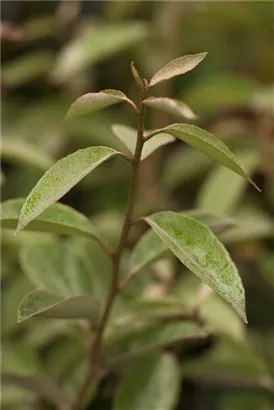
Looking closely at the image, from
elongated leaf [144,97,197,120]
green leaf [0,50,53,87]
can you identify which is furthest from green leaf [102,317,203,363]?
green leaf [0,50,53,87]

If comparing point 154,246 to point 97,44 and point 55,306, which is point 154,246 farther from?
point 97,44

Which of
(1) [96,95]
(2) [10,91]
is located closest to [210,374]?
(1) [96,95]

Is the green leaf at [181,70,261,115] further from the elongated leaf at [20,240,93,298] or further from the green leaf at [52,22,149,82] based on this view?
the elongated leaf at [20,240,93,298]

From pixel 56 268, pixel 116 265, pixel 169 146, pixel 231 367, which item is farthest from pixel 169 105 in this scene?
pixel 169 146

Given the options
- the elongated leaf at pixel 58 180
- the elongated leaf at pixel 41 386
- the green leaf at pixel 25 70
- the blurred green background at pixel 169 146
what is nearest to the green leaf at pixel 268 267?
the blurred green background at pixel 169 146

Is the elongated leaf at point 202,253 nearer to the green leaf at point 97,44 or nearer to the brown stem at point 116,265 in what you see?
the brown stem at point 116,265

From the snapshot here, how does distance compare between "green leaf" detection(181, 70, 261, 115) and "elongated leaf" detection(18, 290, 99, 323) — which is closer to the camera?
"elongated leaf" detection(18, 290, 99, 323)

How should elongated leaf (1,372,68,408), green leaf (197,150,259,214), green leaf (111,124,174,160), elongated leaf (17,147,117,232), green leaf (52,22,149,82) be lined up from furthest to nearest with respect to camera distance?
green leaf (52,22,149,82), green leaf (197,150,259,214), elongated leaf (1,372,68,408), green leaf (111,124,174,160), elongated leaf (17,147,117,232)
